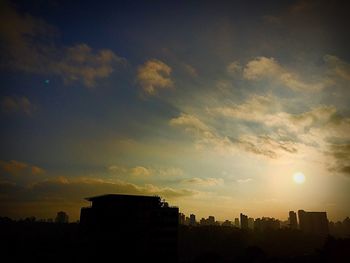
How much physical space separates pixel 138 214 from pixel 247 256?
188 ft

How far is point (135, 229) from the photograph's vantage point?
84.5 metres

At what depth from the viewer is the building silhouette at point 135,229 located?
83875 mm

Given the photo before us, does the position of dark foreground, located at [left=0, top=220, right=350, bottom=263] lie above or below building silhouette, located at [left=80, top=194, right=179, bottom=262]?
below

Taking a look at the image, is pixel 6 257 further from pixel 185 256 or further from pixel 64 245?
pixel 185 256

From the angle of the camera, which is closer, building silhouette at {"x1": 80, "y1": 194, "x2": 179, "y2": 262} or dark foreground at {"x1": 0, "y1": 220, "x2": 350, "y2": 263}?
building silhouette at {"x1": 80, "y1": 194, "x2": 179, "y2": 262}

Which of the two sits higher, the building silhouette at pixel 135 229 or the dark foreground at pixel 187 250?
the building silhouette at pixel 135 229

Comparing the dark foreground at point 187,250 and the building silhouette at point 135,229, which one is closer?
the building silhouette at point 135,229

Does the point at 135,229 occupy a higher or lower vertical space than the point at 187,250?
higher

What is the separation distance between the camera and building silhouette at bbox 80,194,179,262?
8388 centimetres

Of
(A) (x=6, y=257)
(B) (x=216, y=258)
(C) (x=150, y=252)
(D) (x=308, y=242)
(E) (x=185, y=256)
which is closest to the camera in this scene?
(C) (x=150, y=252)

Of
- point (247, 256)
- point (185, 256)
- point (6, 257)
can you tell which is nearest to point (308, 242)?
point (185, 256)

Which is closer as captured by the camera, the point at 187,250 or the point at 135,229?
the point at 135,229

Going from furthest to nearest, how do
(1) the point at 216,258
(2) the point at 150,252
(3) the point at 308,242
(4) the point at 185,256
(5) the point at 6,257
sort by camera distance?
(3) the point at 308,242 < (4) the point at 185,256 < (5) the point at 6,257 < (1) the point at 216,258 < (2) the point at 150,252

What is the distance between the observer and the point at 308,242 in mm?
194250
